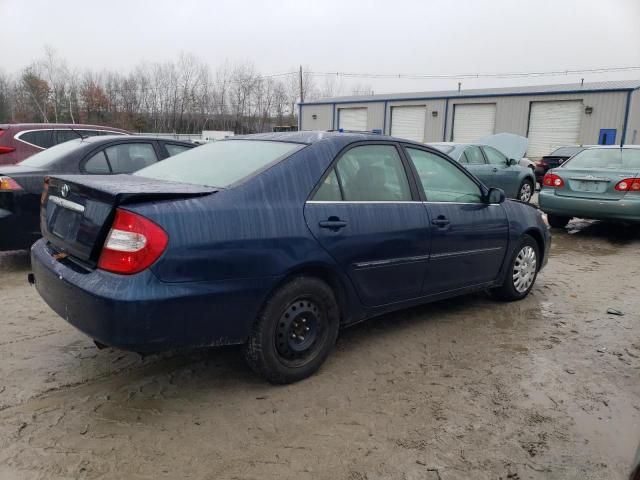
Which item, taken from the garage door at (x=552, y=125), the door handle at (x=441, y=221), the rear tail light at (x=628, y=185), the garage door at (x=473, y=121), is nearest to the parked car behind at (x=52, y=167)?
the door handle at (x=441, y=221)

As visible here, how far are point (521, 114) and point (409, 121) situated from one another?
7201mm

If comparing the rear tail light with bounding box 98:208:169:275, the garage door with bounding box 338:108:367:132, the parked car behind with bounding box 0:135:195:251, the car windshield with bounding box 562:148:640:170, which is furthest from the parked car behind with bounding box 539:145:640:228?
the garage door with bounding box 338:108:367:132

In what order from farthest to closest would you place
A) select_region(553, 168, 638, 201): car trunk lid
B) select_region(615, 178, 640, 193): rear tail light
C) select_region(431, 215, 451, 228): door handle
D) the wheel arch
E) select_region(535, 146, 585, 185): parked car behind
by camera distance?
select_region(535, 146, 585, 185): parked car behind
select_region(553, 168, 638, 201): car trunk lid
select_region(615, 178, 640, 193): rear tail light
the wheel arch
select_region(431, 215, 451, 228): door handle

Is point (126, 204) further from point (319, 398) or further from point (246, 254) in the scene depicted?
point (319, 398)

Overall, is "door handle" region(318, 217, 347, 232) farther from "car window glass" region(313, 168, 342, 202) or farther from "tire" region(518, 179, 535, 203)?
"tire" region(518, 179, 535, 203)

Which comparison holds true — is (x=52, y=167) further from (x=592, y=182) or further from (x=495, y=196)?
(x=592, y=182)

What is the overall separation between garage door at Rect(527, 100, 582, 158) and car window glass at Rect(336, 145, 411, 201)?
2623cm

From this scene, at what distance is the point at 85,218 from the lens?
2811 millimetres

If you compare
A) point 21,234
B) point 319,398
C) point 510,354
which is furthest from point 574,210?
point 21,234

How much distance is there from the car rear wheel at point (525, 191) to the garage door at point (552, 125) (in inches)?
624

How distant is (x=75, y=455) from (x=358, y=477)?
138 centimetres

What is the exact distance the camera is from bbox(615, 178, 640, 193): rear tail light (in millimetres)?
7625

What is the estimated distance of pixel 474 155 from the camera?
11.2 meters

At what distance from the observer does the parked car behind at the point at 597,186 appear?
7680mm
